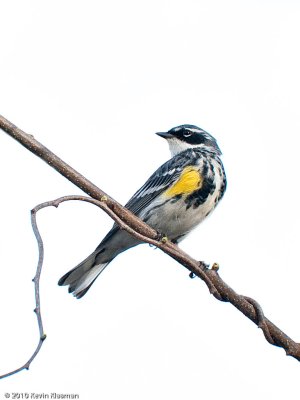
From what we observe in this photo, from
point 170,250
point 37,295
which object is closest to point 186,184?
point 170,250

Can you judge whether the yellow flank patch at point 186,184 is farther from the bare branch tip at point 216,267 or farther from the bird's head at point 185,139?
the bare branch tip at point 216,267

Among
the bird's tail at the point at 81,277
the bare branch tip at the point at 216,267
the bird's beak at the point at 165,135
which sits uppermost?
the bird's beak at the point at 165,135

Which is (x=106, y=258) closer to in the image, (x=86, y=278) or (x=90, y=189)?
(x=86, y=278)

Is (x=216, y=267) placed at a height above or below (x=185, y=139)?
below

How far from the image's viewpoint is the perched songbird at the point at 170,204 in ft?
24.3

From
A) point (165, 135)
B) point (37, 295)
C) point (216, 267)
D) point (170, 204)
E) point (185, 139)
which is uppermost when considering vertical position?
point (185, 139)

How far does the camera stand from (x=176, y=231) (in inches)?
298

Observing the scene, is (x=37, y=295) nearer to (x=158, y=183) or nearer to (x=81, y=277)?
(x=81, y=277)

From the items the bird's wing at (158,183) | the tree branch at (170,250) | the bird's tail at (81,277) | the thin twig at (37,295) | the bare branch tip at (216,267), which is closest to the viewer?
the thin twig at (37,295)

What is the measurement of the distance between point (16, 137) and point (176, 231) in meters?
3.81

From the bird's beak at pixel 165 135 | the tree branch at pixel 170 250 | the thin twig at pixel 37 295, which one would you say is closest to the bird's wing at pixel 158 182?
the bird's beak at pixel 165 135

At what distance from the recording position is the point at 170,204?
7426 mm

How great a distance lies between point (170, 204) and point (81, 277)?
1127 mm

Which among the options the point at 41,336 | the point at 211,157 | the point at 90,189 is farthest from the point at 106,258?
the point at 41,336
